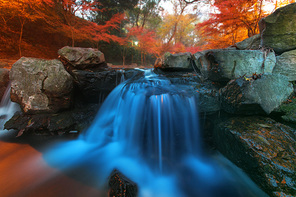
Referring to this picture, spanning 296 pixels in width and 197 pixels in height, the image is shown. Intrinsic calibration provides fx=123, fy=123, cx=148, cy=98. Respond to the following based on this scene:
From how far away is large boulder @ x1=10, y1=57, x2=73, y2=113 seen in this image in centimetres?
431

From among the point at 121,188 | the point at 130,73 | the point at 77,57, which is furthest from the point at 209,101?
the point at 77,57

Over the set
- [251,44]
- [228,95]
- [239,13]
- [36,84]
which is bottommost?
[228,95]

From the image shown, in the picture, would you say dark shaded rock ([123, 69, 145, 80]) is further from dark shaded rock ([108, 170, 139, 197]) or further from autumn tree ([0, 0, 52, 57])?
autumn tree ([0, 0, 52, 57])

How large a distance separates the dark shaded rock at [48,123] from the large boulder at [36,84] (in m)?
0.29

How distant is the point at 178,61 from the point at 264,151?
14.9ft

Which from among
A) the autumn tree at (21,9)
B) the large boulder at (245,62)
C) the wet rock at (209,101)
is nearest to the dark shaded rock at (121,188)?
the wet rock at (209,101)

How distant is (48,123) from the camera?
428 centimetres

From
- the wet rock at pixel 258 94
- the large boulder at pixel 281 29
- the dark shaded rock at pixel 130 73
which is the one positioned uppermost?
the large boulder at pixel 281 29

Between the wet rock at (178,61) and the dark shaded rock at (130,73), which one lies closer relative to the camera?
the wet rock at (178,61)

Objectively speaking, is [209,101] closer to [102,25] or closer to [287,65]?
[287,65]

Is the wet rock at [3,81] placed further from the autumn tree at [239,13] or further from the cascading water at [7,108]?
the autumn tree at [239,13]

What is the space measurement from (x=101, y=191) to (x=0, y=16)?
40.7 feet

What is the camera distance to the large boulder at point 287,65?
329 centimetres

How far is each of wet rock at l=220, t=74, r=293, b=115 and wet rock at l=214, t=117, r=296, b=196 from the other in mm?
271
